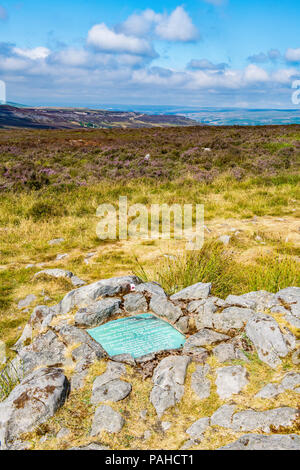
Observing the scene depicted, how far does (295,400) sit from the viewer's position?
107 inches

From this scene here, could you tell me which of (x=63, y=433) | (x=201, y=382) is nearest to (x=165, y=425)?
(x=201, y=382)

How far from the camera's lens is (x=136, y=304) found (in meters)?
4.57

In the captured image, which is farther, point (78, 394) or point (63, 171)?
point (63, 171)

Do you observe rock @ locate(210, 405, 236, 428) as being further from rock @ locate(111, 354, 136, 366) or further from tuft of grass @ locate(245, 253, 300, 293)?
tuft of grass @ locate(245, 253, 300, 293)

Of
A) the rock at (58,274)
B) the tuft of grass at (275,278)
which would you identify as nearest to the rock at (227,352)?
the tuft of grass at (275,278)

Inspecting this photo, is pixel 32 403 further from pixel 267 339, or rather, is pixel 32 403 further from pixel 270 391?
pixel 267 339

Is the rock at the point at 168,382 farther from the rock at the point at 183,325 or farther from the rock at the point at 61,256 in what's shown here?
the rock at the point at 61,256

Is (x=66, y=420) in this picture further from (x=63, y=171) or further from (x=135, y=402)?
(x=63, y=171)

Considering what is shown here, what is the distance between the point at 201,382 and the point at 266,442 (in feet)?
2.96

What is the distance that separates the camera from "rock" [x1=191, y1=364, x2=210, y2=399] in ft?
9.93

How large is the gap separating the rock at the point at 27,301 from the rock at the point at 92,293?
124cm
